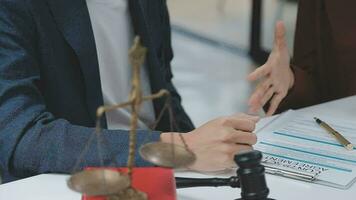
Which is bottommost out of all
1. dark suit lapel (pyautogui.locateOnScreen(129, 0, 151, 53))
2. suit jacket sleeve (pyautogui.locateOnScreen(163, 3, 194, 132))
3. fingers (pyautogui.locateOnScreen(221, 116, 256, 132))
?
suit jacket sleeve (pyautogui.locateOnScreen(163, 3, 194, 132))

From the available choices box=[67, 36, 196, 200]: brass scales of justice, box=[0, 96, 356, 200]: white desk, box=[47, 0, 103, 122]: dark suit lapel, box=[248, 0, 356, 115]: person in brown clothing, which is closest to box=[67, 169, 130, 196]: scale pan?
box=[67, 36, 196, 200]: brass scales of justice

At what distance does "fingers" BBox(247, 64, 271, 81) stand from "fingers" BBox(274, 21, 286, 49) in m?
0.06

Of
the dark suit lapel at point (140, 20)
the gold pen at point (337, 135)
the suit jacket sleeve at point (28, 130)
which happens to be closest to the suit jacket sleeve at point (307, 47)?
the gold pen at point (337, 135)

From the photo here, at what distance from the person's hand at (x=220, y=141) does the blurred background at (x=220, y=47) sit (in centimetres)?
186

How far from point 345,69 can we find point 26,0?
2.81 feet

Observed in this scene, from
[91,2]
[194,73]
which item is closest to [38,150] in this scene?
[91,2]

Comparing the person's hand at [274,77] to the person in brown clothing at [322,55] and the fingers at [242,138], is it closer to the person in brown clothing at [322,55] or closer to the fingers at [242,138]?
the person in brown clothing at [322,55]

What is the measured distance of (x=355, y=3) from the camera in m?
1.48

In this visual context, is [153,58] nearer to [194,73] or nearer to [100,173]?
[100,173]

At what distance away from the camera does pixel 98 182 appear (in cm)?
59

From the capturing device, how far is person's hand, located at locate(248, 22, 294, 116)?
124cm

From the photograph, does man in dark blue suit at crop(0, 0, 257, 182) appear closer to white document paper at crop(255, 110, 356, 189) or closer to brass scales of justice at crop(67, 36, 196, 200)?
white document paper at crop(255, 110, 356, 189)

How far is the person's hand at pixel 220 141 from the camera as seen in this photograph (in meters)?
0.95

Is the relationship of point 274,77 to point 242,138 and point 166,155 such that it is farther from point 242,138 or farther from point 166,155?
point 166,155
